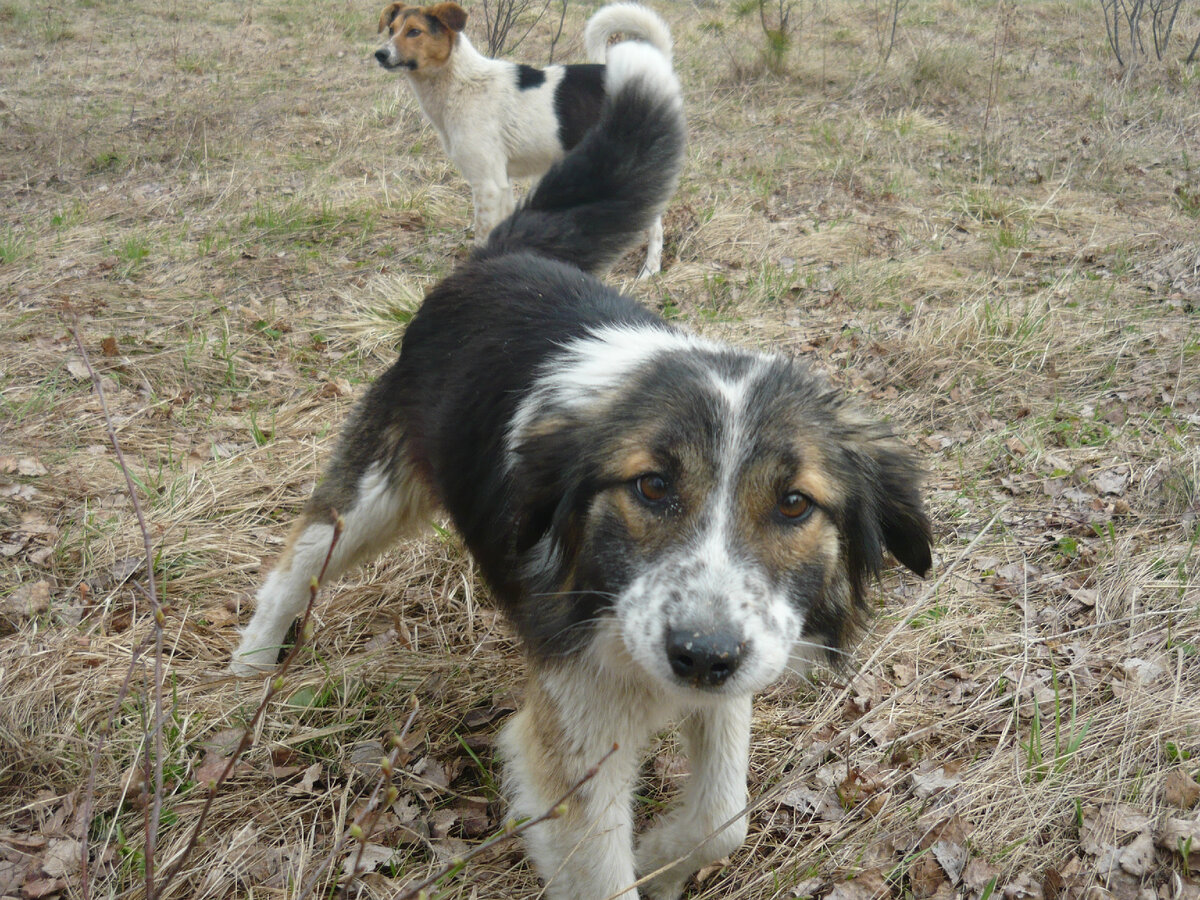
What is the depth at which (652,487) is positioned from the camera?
7.25 ft

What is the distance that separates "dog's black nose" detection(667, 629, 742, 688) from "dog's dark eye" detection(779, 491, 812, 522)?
408 mm

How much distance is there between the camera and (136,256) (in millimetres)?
6980

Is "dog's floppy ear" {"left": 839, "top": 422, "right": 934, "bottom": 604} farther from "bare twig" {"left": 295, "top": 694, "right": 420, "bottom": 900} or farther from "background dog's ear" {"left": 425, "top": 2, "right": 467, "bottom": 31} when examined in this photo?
"background dog's ear" {"left": 425, "top": 2, "right": 467, "bottom": 31}

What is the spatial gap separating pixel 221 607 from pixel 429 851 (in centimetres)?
159

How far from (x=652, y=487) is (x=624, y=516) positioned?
0.33 ft

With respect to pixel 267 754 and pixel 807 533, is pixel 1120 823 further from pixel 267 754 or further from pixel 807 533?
pixel 267 754

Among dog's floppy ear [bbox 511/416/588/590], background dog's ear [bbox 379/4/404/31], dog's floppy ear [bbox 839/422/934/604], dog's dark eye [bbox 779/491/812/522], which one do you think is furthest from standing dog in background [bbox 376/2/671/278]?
dog's dark eye [bbox 779/491/812/522]

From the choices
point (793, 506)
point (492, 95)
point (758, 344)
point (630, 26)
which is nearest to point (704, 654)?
point (793, 506)

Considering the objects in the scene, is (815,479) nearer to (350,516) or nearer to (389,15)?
(350,516)

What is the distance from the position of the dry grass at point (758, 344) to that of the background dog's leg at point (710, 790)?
0.21 m

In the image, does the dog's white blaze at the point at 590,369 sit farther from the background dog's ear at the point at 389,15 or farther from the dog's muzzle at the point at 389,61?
the background dog's ear at the point at 389,15

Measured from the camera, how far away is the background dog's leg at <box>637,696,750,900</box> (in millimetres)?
2590

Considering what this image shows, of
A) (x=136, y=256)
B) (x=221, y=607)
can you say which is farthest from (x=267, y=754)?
(x=136, y=256)

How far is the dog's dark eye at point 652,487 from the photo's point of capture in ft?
7.20
